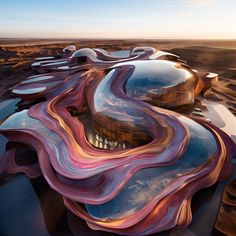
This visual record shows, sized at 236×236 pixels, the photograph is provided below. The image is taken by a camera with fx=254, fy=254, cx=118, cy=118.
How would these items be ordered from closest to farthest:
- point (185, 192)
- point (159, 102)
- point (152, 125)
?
point (185, 192)
point (152, 125)
point (159, 102)

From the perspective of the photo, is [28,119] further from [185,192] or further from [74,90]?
[185,192]

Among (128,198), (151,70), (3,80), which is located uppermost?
(151,70)

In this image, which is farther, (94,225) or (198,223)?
(198,223)

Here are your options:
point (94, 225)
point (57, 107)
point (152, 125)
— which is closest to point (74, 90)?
point (57, 107)

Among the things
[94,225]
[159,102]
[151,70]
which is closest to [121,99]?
[159,102]

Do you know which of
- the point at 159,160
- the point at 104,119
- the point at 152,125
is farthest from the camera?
the point at 104,119

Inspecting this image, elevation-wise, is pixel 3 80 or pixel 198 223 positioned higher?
pixel 198 223
